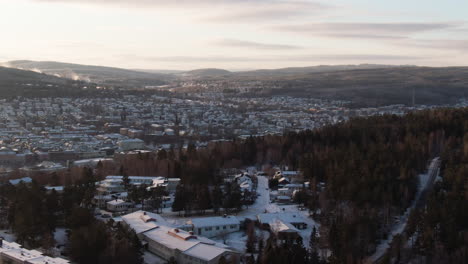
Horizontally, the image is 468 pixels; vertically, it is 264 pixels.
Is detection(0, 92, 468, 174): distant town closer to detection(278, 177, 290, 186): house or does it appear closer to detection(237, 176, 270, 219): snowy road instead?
detection(237, 176, 270, 219): snowy road

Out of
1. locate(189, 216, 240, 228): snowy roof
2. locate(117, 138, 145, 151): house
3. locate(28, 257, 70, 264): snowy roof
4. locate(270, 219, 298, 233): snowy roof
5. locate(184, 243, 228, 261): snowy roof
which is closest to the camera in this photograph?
locate(28, 257, 70, 264): snowy roof

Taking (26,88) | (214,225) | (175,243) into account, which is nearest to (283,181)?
(214,225)

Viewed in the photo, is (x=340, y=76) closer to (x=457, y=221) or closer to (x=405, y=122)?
(x=405, y=122)

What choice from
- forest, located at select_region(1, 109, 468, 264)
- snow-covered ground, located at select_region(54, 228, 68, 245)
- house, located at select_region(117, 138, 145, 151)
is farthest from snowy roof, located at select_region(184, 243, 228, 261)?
house, located at select_region(117, 138, 145, 151)

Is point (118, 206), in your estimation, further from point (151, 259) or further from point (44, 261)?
point (44, 261)

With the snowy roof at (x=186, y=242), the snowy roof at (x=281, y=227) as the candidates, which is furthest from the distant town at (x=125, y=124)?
the snowy roof at (x=281, y=227)

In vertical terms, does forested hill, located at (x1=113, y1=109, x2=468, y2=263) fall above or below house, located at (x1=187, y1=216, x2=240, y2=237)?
above

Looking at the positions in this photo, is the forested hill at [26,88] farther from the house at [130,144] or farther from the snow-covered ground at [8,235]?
the snow-covered ground at [8,235]
